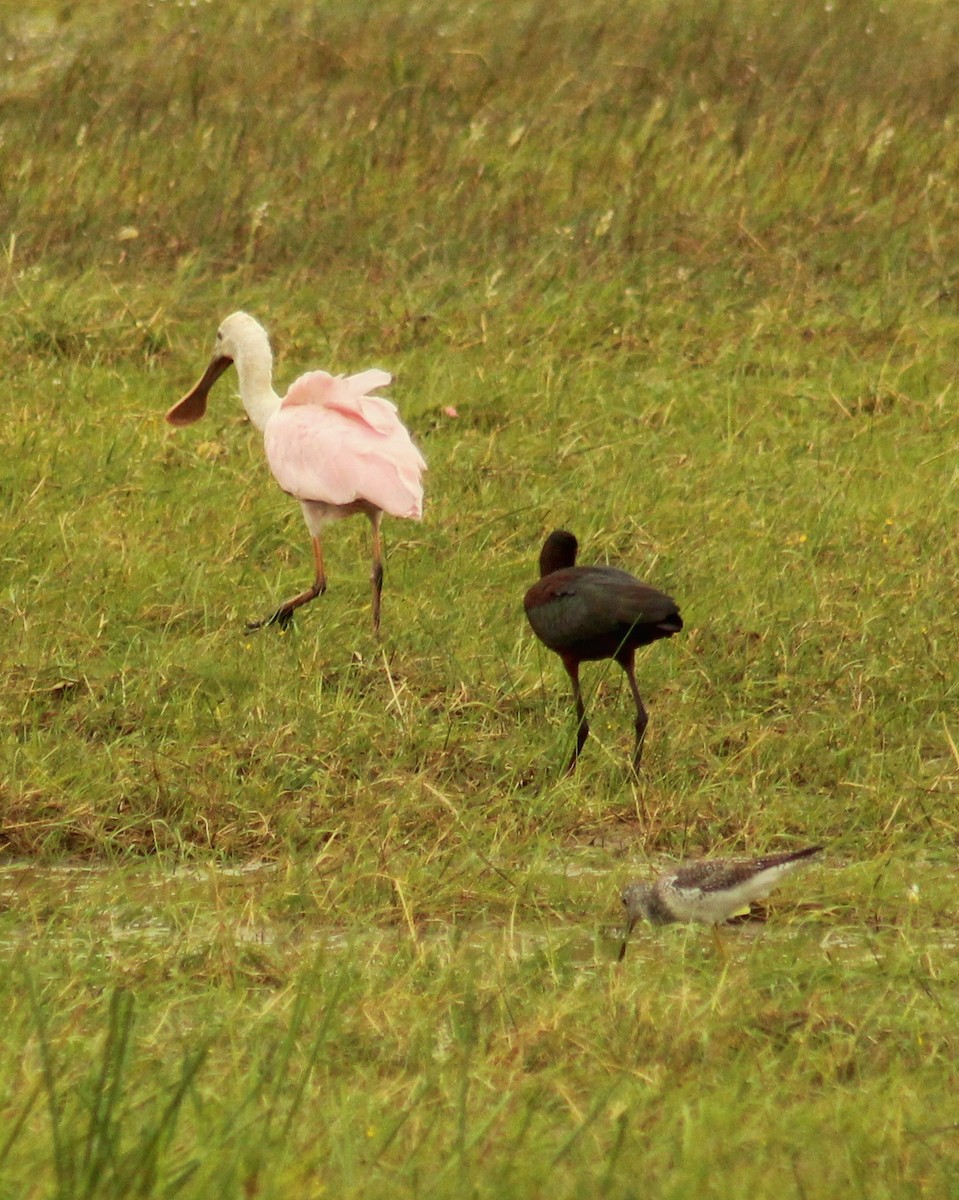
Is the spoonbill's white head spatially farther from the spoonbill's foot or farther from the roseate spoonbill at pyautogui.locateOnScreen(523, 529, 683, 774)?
the roseate spoonbill at pyautogui.locateOnScreen(523, 529, 683, 774)

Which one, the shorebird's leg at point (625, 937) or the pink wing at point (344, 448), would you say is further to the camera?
the pink wing at point (344, 448)

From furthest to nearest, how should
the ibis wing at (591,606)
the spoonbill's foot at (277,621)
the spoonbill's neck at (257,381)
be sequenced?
the spoonbill's neck at (257,381), the spoonbill's foot at (277,621), the ibis wing at (591,606)

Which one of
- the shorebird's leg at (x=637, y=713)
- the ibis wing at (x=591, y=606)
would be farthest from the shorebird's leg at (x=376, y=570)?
the shorebird's leg at (x=637, y=713)

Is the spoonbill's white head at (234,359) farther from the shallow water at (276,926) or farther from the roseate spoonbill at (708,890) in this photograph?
the roseate spoonbill at (708,890)

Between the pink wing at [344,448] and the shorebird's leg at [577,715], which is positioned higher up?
the pink wing at [344,448]

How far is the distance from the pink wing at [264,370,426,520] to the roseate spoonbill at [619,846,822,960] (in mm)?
2075

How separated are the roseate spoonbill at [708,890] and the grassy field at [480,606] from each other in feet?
0.24

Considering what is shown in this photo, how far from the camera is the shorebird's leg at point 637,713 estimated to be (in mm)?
5332

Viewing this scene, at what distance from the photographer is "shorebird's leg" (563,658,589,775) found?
5375 millimetres

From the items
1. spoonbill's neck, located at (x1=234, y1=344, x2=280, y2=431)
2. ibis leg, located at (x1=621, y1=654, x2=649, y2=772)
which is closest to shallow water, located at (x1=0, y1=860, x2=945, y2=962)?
ibis leg, located at (x1=621, y1=654, x2=649, y2=772)

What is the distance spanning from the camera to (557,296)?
30.2ft

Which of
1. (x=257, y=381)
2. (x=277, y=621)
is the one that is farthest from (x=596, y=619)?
(x=257, y=381)

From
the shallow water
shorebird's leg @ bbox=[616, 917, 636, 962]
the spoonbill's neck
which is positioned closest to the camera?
shorebird's leg @ bbox=[616, 917, 636, 962]

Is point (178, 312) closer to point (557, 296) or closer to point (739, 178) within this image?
point (557, 296)
